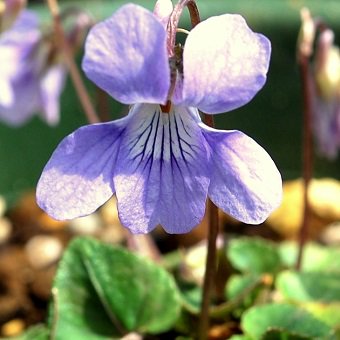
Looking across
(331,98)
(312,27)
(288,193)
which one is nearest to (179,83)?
(312,27)

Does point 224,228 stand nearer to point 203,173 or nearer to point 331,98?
point 331,98

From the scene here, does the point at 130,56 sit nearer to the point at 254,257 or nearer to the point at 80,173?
the point at 80,173

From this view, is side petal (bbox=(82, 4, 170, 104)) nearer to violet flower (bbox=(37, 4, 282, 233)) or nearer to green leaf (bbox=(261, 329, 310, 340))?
violet flower (bbox=(37, 4, 282, 233))

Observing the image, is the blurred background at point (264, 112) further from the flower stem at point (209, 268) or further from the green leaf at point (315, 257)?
the flower stem at point (209, 268)

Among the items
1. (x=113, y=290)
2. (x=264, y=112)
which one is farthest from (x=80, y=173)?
(x=264, y=112)

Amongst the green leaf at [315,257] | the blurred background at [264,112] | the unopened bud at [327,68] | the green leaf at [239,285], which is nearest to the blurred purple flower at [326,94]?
the unopened bud at [327,68]

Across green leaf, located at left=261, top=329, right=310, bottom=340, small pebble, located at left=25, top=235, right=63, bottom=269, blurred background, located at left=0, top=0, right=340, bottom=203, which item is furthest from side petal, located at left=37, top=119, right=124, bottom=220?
blurred background, located at left=0, top=0, right=340, bottom=203
